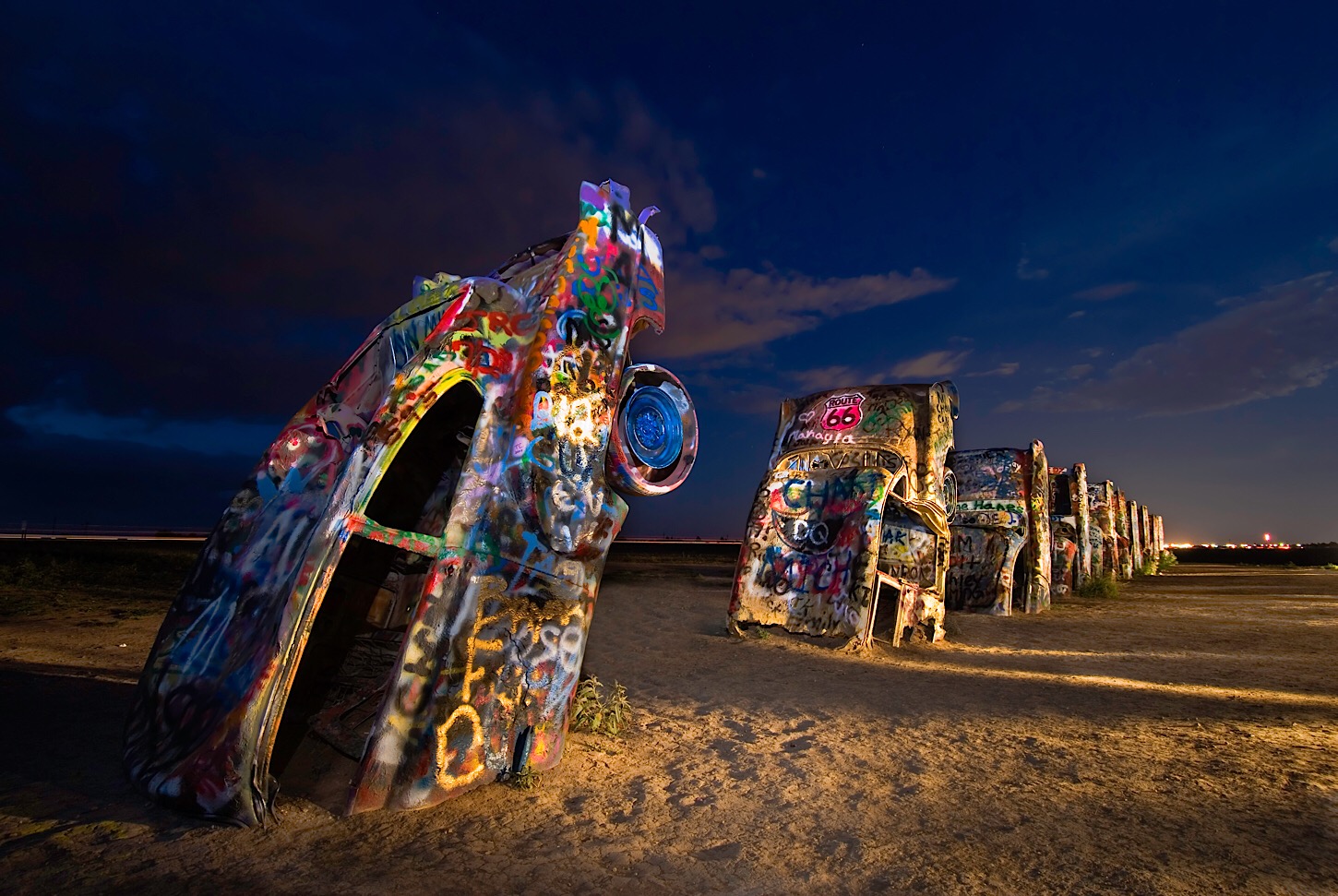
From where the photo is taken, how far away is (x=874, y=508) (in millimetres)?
9156

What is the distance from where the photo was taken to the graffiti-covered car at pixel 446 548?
304cm

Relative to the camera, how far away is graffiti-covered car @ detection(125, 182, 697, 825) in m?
3.04

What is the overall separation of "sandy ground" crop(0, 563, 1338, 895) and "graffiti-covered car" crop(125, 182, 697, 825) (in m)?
0.26

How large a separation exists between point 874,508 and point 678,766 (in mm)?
5955

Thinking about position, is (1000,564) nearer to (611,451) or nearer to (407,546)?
(611,451)

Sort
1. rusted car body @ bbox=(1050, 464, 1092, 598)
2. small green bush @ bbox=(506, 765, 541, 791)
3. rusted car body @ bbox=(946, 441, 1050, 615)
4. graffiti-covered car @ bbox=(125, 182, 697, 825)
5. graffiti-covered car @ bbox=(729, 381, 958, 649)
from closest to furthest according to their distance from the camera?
graffiti-covered car @ bbox=(125, 182, 697, 825)
small green bush @ bbox=(506, 765, 541, 791)
graffiti-covered car @ bbox=(729, 381, 958, 649)
rusted car body @ bbox=(946, 441, 1050, 615)
rusted car body @ bbox=(1050, 464, 1092, 598)

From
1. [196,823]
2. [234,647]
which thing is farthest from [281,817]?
[234,647]

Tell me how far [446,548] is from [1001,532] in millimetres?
14573

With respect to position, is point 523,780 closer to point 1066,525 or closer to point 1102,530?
point 1066,525

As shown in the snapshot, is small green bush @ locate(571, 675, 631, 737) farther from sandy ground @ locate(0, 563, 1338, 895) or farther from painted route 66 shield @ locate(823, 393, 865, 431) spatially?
painted route 66 shield @ locate(823, 393, 865, 431)

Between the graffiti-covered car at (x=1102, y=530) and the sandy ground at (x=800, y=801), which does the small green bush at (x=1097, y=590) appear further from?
the sandy ground at (x=800, y=801)

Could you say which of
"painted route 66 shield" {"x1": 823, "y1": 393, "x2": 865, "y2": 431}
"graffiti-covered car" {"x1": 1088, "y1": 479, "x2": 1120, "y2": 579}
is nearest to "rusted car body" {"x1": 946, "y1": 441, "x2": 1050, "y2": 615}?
"painted route 66 shield" {"x1": 823, "y1": 393, "x2": 865, "y2": 431}

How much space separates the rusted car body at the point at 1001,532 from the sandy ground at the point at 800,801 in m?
7.66

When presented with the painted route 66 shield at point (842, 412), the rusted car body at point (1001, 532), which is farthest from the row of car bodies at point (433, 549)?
the rusted car body at point (1001, 532)
